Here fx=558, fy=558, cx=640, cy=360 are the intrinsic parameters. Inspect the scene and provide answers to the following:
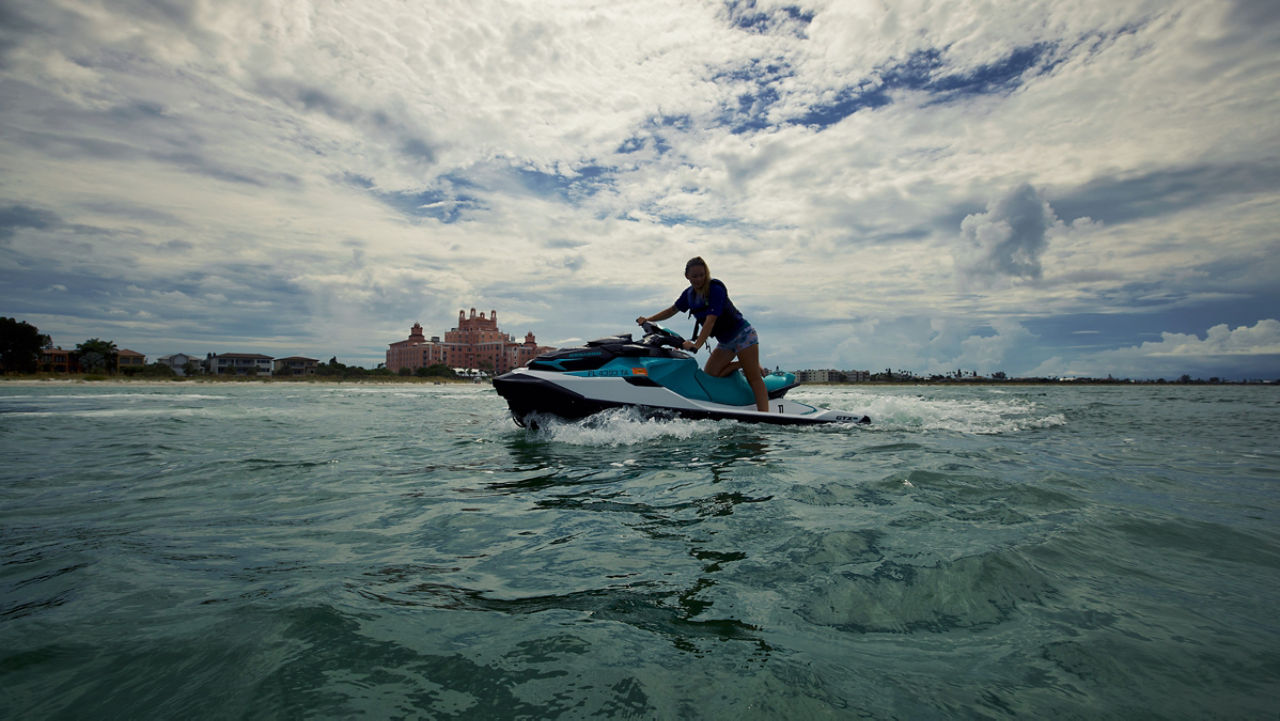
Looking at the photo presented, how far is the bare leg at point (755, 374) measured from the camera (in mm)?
7398

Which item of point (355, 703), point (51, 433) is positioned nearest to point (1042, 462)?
Answer: point (355, 703)

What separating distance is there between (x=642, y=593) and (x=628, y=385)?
4.80 metres

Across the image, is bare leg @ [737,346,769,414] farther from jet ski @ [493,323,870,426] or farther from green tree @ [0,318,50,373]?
green tree @ [0,318,50,373]

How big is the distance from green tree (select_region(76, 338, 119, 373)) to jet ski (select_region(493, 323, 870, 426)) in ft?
247

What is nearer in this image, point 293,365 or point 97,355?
point 97,355

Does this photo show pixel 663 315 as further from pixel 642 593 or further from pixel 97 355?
pixel 97 355

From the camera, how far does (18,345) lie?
47.8 metres

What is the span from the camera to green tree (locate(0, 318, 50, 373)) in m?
47.2

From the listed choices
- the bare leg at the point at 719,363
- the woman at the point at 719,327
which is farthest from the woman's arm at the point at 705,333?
the bare leg at the point at 719,363


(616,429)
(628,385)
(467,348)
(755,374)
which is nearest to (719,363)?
(755,374)

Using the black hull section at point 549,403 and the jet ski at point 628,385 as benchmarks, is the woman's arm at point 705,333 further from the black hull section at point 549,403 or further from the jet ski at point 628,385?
the black hull section at point 549,403

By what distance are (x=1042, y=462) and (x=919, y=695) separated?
4.81 meters

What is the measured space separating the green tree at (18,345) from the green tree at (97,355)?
1007 cm

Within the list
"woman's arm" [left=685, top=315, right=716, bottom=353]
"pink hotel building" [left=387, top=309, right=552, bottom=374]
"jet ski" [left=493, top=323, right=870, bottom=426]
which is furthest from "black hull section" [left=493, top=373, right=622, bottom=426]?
"pink hotel building" [left=387, top=309, right=552, bottom=374]
